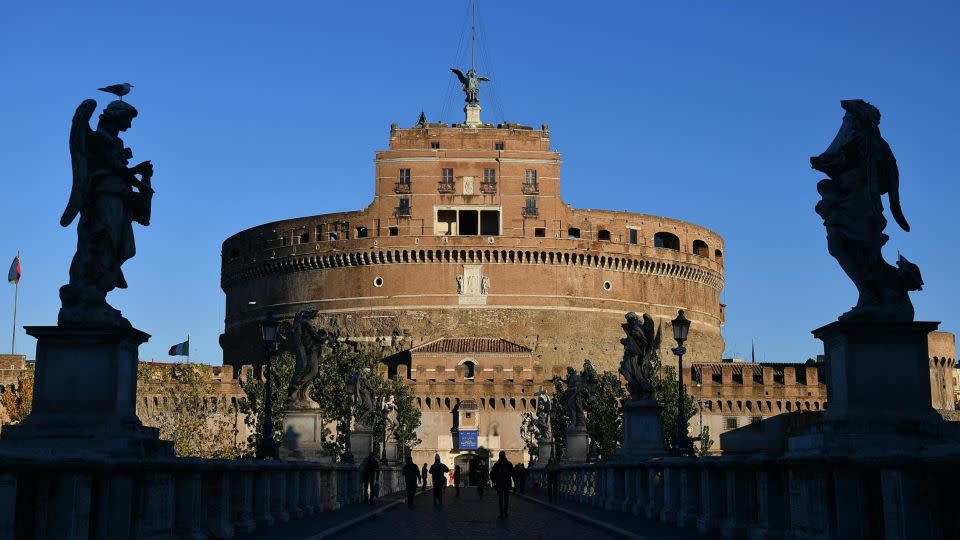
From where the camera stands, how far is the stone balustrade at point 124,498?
8.27m

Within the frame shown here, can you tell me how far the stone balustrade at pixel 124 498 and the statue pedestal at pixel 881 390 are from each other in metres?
5.30

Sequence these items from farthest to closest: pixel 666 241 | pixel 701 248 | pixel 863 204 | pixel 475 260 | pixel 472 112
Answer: pixel 701 248 < pixel 472 112 < pixel 666 241 < pixel 475 260 < pixel 863 204

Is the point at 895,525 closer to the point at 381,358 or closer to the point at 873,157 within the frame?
the point at 873,157

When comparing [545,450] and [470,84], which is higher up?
[470,84]

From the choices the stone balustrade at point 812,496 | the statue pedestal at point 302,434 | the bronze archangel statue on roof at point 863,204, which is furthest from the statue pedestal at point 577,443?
the bronze archangel statue on roof at point 863,204

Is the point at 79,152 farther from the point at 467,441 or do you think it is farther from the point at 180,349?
the point at 180,349

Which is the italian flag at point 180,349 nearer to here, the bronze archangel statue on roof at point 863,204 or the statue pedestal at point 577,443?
the statue pedestal at point 577,443

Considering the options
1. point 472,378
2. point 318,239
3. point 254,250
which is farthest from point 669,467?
point 254,250

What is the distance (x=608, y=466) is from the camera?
69.5ft

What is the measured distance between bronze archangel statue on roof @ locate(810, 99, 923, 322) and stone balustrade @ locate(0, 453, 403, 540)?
5.88 metres

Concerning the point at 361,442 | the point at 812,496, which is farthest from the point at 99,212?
the point at 361,442

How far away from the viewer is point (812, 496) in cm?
903

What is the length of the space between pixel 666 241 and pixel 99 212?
77.4 metres

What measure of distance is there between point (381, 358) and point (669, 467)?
59095 millimetres
